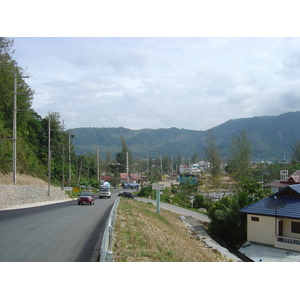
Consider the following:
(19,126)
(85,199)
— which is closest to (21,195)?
(85,199)

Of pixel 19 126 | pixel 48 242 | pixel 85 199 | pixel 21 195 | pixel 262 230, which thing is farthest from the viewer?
pixel 19 126

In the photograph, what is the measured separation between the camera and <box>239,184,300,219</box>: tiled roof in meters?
24.0

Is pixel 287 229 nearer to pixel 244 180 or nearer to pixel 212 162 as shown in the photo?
pixel 244 180

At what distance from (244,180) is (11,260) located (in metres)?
39.8

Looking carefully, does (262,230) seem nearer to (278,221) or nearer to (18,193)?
(278,221)

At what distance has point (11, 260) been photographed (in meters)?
8.08

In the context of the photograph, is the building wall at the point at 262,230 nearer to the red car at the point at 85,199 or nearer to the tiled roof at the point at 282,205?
the tiled roof at the point at 282,205

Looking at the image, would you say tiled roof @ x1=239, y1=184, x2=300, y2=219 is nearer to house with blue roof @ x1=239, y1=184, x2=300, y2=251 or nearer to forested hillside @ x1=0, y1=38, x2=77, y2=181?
house with blue roof @ x1=239, y1=184, x2=300, y2=251

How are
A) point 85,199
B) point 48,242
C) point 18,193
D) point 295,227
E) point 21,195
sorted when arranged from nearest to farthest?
point 48,242, point 295,227, point 18,193, point 21,195, point 85,199

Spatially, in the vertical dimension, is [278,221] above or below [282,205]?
below

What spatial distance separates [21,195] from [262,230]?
2241 centimetres

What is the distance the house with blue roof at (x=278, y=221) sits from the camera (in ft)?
77.4

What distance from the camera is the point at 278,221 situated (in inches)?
965

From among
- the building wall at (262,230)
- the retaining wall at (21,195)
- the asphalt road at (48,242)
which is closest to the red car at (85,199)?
the retaining wall at (21,195)
